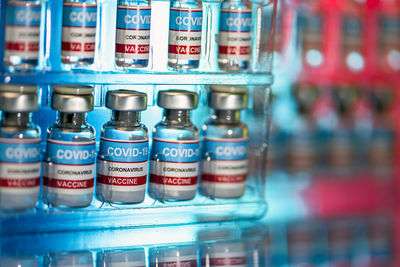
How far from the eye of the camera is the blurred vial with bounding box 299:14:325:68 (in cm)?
324

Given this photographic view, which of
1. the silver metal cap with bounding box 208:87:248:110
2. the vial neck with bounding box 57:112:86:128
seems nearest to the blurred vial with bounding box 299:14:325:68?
the silver metal cap with bounding box 208:87:248:110

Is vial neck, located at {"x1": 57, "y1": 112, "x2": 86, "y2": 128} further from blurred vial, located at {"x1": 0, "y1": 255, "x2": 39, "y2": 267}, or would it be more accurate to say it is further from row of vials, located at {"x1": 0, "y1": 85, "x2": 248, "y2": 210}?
blurred vial, located at {"x1": 0, "y1": 255, "x2": 39, "y2": 267}

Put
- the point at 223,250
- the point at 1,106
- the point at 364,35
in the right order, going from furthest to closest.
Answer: the point at 364,35, the point at 223,250, the point at 1,106

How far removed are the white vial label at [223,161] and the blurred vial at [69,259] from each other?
11.9 inches

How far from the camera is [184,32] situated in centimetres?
129

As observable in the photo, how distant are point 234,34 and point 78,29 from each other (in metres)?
0.31

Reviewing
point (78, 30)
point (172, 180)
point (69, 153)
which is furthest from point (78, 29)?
point (172, 180)

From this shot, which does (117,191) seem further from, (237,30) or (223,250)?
(237,30)

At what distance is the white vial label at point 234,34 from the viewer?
4.40ft

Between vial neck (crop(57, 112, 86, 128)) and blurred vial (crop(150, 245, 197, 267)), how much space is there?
258mm

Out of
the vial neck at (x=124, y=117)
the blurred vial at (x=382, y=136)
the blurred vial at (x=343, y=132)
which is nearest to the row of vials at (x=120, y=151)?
the vial neck at (x=124, y=117)

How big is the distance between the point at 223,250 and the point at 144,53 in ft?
1.26

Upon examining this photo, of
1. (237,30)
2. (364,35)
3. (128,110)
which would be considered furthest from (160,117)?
(364,35)

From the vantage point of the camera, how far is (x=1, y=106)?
1147 millimetres
